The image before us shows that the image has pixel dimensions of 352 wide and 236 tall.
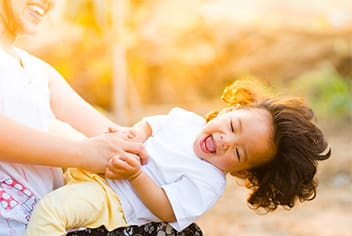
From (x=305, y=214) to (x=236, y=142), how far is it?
3016 millimetres

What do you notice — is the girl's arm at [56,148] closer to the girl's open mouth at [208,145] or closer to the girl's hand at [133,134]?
the girl's hand at [133,134]

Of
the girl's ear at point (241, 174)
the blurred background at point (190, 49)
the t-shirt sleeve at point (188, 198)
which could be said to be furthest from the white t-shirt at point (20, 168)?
the blurred background at point (190, 49)

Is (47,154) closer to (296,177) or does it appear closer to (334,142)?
(296,177)

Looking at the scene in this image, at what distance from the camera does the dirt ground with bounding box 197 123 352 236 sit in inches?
165

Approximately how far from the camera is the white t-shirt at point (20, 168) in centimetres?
142

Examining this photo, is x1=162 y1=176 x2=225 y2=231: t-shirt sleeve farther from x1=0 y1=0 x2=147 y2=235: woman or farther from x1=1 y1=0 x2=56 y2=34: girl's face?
x1=1 y1=0 x2=56 y2=34: girl's face

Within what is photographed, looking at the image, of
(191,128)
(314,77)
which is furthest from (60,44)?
(191,128)

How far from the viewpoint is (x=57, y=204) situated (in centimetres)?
139

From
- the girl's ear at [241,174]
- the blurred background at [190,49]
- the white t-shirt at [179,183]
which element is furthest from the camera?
the blurred background at [190,49]

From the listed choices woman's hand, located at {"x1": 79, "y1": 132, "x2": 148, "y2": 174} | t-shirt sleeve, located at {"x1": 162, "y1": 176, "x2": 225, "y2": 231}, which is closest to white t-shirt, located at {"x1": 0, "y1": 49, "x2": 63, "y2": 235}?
woman's hand, located at {"x1": 79, "y1": 132, "x2": 148, "y2": 174}

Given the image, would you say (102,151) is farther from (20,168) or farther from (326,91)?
(326,91)

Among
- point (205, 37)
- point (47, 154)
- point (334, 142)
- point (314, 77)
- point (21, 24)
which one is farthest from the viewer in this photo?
point (205, 37)

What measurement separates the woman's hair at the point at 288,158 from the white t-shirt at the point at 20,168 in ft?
1.18

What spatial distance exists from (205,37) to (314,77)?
1.02 m
